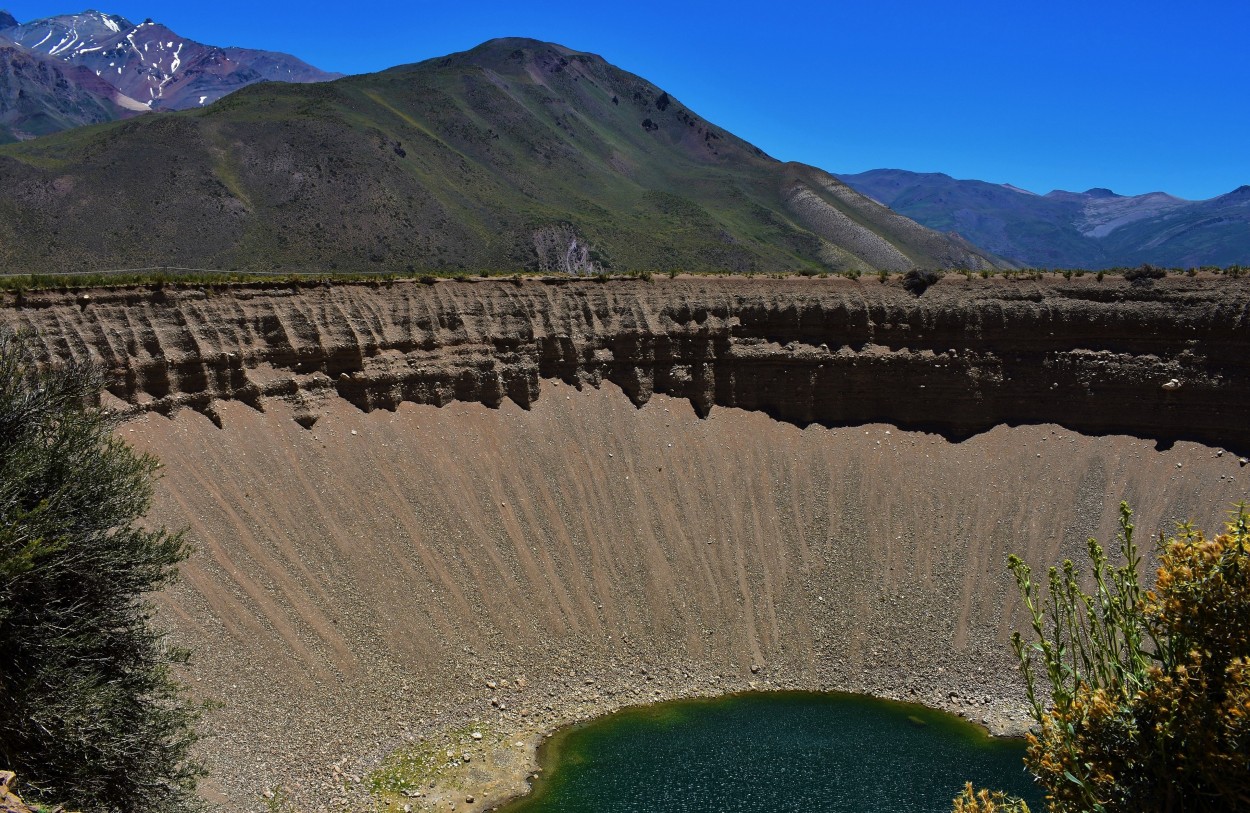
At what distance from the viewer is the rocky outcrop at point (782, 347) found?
44.2 meters

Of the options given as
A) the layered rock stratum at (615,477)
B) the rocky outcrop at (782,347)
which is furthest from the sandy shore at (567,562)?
the rocky outcrop at (782,347)

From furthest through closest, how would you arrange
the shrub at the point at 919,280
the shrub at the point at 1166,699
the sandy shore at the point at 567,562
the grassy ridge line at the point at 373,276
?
1. the shrub at the point at 919,280
2. the grassy ridge line at the point at 373,276
3. the sandy shore at the point at 567,562
4. the shrub at the point at 1166,699

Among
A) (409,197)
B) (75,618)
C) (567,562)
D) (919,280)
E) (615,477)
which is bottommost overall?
(567,562)

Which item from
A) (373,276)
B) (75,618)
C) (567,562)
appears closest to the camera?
(75,618)

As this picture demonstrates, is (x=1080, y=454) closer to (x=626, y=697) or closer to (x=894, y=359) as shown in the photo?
(x=894, y=359)

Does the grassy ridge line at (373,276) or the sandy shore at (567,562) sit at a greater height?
the grassy ridge line at (373,276)

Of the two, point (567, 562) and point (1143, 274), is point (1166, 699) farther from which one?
point (1143, 274)

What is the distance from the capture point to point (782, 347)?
53.2 m

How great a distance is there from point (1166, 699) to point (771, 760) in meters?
26.4

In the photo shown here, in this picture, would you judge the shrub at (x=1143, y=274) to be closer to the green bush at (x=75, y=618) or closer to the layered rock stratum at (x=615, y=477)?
the layered rock stratum at (x=615, y=477)

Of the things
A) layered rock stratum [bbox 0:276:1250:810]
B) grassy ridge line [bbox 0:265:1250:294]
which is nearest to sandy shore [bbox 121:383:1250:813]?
layered rock stratum [bbox 0:276:1250:810]

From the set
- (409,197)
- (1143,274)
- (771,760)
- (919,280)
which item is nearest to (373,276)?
(771,760)

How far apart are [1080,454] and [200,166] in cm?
10026

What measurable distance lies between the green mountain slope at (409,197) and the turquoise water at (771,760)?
69.4 metres
